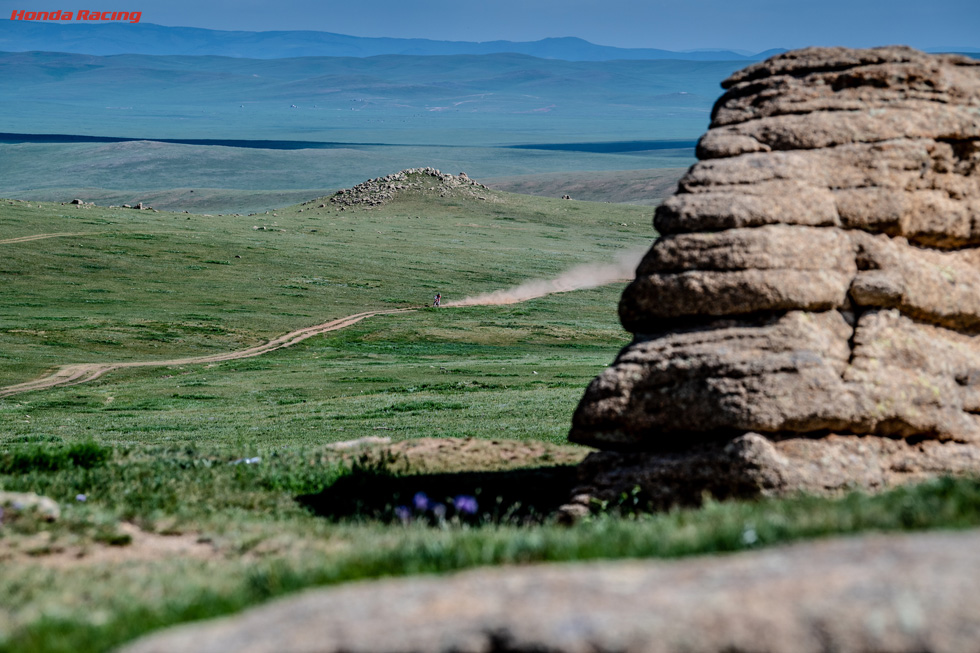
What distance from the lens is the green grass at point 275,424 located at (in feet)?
26.2

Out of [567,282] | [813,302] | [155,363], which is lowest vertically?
[567,282]

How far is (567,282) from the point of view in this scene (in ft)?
323

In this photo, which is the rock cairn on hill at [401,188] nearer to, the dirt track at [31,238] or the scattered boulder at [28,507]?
the dirt track at [31,238]

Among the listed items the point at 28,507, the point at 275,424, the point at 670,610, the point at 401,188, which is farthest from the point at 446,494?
the point at 401,188

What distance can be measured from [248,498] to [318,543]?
398 centimetres

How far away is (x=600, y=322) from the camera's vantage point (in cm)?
7494

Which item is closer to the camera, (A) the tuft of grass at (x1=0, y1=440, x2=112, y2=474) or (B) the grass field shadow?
(B) the grass field shadow

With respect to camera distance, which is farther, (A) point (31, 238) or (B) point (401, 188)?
(B) point (401, 188)

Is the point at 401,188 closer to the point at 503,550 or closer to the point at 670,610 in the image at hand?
the point at 503,550

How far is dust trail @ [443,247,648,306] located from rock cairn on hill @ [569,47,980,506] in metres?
67.4

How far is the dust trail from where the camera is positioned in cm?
8725

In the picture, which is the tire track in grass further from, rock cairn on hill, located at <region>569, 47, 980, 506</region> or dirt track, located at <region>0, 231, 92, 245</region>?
rock cairn on hill, located at <region>569, 47, 980, 506</region>

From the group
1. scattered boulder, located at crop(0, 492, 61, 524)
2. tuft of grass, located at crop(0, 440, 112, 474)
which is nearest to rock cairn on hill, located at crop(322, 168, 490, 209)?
tuft of grass, located at crop(0, 440, 112, 474)

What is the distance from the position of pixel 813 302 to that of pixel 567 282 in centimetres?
8527
